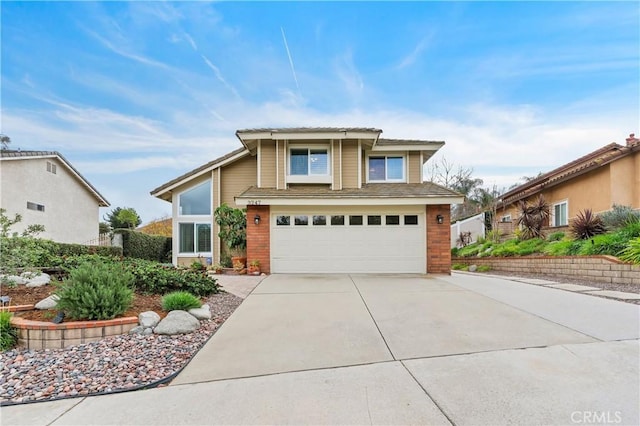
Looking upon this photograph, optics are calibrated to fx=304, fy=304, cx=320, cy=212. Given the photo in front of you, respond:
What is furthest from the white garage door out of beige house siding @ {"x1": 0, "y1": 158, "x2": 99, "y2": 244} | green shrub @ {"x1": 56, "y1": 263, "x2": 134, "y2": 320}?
beige house siding @ {"x1": 0, "y1": 158, "x2": 99, "y2": 244}

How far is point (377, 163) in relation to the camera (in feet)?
45.6

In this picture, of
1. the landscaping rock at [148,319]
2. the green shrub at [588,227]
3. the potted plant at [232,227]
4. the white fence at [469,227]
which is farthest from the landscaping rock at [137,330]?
the white fence at [469,227]

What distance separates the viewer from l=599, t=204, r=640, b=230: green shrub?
32.1 feet

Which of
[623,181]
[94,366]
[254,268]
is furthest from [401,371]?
[623,181]

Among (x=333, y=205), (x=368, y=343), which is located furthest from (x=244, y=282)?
(x=368, y=343)

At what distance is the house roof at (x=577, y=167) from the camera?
42.7ft

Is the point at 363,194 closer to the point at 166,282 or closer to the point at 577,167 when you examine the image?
the point at 166,282

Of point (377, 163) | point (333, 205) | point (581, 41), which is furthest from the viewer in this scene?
point (377, 163)

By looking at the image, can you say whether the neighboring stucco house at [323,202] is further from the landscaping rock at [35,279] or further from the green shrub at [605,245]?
the landscaping rock at [35,279]

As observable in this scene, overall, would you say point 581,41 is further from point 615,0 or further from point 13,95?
point 13,95

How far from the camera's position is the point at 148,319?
462 centimetres

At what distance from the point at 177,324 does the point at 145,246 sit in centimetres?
1622

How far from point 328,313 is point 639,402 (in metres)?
3.99

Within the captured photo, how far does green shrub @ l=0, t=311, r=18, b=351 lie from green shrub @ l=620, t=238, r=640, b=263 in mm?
13123
